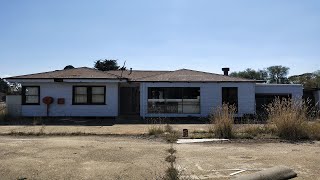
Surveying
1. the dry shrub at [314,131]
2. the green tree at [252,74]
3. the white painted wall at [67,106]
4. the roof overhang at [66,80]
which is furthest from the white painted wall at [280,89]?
the green tree at [252,74]

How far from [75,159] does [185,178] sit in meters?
3.34

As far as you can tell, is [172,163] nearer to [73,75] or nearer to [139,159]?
[139,159]

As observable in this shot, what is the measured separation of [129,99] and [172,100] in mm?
4014

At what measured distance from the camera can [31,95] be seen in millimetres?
26109

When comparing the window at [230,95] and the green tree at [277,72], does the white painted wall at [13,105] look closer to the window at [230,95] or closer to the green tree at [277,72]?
the window at [230,95]

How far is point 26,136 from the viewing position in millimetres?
15289

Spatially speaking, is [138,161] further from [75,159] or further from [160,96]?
[160,96]

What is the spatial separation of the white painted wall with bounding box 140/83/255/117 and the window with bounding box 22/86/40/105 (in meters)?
6.92

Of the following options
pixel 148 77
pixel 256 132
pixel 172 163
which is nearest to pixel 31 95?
pixel 148 77

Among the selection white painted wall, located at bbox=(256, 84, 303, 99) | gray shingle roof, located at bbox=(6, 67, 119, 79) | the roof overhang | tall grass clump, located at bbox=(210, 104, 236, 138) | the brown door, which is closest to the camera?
tall grass clump, located at bbox=(210, 104, 236, 138)

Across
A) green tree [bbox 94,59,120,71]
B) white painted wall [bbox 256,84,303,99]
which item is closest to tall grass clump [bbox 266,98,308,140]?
white painted wall [bbox 256,84,303,99]

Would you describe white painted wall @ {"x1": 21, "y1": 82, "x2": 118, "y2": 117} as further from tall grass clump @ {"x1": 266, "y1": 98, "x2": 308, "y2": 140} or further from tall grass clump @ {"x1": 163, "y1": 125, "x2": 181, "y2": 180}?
tall grass clump @ {"x1": 266, "y1": 98, "x2": 308, "y2": 140}

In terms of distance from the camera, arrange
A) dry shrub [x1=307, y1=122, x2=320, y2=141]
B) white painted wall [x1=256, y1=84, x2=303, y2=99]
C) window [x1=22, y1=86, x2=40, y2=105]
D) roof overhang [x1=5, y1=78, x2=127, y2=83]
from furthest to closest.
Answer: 1. white painted wall [x1=256, y1=84, x2=303, y2=99]
2. window [x1=22, y1=86, x2=40, y2=105]
3. roof overhang [x1=5, y1=78, x2=127, y2=83]
4. dry shrub [x1=307, y1=122, x2=320, y2=141]

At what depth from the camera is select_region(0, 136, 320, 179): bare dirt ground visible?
7867 millimetres
